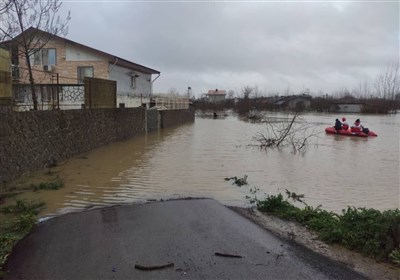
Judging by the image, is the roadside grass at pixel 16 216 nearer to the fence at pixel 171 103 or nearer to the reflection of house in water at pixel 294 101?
the fence at pixel 171 103

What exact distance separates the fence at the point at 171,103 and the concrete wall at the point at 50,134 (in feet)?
39.7

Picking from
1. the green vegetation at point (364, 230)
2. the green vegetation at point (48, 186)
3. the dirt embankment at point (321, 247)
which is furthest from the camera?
the green vegetation at point (48, 186)

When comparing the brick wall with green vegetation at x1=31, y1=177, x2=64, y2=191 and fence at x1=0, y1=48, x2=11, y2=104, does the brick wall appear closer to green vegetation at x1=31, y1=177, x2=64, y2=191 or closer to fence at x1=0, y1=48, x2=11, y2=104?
fence at x1=0, y1=48, x2=11, y2=104

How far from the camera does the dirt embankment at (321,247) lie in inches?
172

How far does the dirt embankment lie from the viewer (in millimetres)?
4371

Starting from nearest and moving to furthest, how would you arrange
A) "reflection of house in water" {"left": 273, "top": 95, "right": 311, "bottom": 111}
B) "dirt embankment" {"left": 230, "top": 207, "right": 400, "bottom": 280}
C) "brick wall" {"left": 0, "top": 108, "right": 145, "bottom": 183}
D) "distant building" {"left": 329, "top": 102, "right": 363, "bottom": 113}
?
1. "dirt embankment" {"left": 230, "top": 207, "right": 400, "bottom": 280}
2. "brick wall" {"left": 0, "top": 108, "right": 145, "bottom": 183}
3. "distant building" {"left": 329, "top": 102, "right": 363, "bottom": 113}
4. "reflection of house in water" {"left": 273, "top": 95, "right": 311, "bottom": 111}

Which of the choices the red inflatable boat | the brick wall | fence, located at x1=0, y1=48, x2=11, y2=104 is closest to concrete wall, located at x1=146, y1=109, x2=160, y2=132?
the brick wall

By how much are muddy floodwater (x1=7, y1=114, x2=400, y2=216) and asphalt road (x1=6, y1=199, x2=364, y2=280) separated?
165 cm

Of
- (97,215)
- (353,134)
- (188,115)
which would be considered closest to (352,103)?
(188,115)

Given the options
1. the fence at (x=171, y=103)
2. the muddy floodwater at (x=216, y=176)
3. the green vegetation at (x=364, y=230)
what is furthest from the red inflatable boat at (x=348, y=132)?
the green vegetation at (x=364, y=230)

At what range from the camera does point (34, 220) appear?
19.5ft

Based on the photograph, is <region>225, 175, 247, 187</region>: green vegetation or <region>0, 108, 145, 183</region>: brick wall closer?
<region>0, 108, 145, 183</region>: brick wall

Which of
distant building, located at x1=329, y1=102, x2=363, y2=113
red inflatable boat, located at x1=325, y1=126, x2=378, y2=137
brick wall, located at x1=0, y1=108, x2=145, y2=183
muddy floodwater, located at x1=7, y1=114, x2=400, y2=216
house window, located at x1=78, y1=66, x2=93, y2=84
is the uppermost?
house window, located at x1=78, y1=66, x2=93, y2=84

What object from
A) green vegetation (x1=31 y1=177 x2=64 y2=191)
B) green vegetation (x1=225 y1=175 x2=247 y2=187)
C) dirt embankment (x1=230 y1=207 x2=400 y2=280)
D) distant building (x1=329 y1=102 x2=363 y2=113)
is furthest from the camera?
distant building (x1=329 y1=102 x2=363 y2=113)
